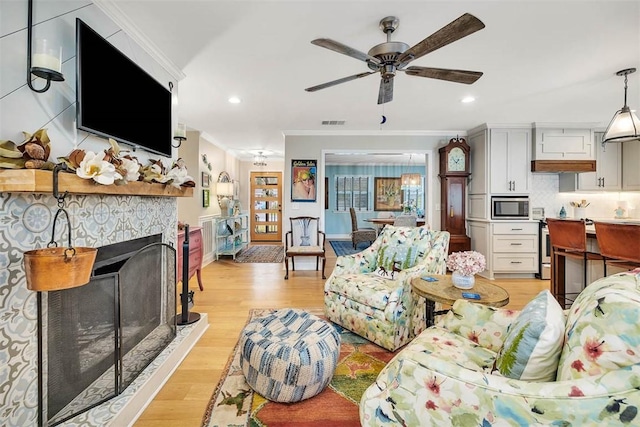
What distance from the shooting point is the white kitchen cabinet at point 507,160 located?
463 cm

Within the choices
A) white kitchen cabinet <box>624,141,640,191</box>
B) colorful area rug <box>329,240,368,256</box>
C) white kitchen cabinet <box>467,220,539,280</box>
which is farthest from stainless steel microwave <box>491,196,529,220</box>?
colorful area rug <box>329,240,368,256</box>

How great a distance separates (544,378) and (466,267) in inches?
42.5

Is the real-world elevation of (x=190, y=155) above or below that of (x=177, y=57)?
below

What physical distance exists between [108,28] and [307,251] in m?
3.49

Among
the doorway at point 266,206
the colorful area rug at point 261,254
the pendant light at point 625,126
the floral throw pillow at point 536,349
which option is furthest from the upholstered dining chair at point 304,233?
the floral throw pillow at point 536,349

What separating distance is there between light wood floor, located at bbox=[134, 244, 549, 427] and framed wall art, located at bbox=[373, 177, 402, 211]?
3.53m

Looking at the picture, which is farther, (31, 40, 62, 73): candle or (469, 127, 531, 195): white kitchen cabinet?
(469, 127, 531, 195): white kitchen cabinet

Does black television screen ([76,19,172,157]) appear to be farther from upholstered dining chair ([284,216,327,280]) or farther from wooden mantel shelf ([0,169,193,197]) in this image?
upholstered dining chair ([284,216,327,280])

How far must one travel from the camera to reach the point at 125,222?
1.97m

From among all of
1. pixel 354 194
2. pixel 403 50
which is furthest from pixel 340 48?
pixel 354 194

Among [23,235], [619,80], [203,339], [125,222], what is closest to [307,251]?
[203,339]

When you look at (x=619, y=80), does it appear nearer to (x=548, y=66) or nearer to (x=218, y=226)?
(x=548, y=66)

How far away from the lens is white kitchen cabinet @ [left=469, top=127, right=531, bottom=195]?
463 centimetres

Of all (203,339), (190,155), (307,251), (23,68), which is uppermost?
(190,155)
